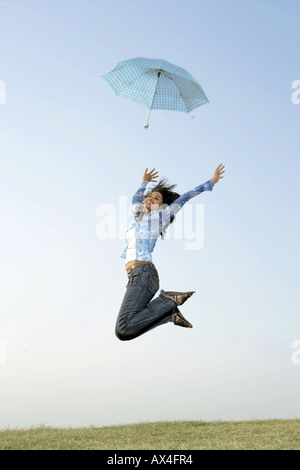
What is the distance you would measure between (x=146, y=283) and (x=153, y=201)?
1.82m

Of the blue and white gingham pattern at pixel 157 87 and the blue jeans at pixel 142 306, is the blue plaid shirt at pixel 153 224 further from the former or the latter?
the blue and white gingham pattern at pixel 157 87

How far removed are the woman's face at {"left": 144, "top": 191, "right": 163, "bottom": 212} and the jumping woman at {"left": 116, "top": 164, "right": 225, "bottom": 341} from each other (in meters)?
0.04

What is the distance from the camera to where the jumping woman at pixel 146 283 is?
8.48 m

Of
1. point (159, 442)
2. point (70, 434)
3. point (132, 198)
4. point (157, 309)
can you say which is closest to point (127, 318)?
point (157, 309)

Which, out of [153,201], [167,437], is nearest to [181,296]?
[153,201]

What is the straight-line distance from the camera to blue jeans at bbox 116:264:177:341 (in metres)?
8.45

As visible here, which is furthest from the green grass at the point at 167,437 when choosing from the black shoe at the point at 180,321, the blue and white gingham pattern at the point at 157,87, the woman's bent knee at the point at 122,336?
the blue and white gingham pattern at the point at 157,87

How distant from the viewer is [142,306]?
859 cm

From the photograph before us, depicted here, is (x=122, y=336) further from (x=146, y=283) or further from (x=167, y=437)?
(x=167, y=437)

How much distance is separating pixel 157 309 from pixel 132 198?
238cm

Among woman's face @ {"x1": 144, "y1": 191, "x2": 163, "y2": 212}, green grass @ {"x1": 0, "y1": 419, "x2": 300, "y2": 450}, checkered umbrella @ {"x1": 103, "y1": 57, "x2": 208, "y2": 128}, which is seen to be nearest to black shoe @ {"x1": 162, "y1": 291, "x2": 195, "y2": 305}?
woman's face @ {"x1": 144, "y1": 191, "x2": 163, "y2": 212}

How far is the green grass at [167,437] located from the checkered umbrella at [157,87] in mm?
10181

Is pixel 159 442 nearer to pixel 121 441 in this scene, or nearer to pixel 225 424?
pixel 121 441
